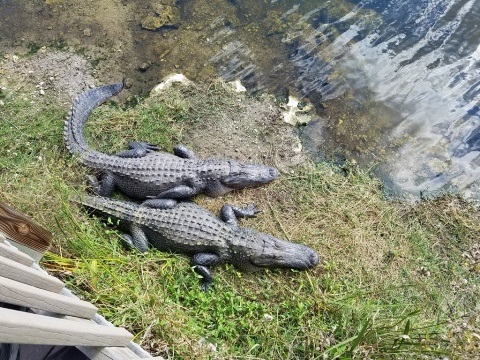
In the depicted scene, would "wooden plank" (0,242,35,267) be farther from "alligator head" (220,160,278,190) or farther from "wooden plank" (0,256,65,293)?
"alligator head" (220,160,278,190)

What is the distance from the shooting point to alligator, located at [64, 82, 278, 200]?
15.8 feet

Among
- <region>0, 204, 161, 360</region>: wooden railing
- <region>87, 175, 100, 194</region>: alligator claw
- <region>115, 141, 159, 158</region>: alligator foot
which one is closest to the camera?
<region>0, 204, 161, 360</region>: wooden railing

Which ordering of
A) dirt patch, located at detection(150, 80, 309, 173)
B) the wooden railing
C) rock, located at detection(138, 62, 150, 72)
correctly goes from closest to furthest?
the wooden railing
dirt patch, located at detection(150, 80, 309, 173)
rock, located at detection(138, 62, 150, 72)

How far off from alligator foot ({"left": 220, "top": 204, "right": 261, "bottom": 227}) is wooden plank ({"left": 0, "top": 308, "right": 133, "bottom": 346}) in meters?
2.41

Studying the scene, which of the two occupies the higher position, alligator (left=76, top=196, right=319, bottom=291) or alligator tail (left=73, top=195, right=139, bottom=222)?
alligator tail (left=73, top=195, right=139, bottom=222)

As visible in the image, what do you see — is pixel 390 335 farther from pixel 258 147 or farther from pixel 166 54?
pixel 166 54

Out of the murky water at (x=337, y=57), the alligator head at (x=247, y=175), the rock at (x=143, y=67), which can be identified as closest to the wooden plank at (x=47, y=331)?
the alligator head at (x=247, y=175)

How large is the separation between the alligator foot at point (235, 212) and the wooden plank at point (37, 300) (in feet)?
7.43

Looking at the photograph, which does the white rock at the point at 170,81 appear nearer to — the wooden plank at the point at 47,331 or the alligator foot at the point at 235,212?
the alligator foot at the point at 235,212

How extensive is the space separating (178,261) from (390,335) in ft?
6.75

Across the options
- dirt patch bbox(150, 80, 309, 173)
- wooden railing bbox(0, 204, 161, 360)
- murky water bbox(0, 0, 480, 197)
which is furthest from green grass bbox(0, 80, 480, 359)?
wooden railing bbox(0, 204, 161, 360)

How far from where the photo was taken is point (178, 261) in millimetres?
4492

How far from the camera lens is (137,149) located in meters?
5.14

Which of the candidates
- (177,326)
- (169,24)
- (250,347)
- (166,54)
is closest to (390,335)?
(250,347)
